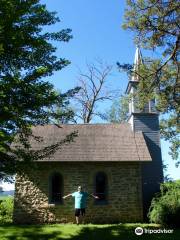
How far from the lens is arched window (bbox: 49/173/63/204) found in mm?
18484

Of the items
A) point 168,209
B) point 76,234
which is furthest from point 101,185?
point 76,234

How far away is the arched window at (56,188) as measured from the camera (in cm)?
1848

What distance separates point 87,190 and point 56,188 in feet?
5.58

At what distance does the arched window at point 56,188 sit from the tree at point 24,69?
28.1 feet

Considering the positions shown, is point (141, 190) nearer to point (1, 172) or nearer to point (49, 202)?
point (49, 202)

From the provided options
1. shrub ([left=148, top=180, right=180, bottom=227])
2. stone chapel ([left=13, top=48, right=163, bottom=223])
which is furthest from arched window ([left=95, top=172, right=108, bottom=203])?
shrub ([left=148, top=180, right=180, bottom=227])

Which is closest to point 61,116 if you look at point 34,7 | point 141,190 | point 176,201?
point 34,7

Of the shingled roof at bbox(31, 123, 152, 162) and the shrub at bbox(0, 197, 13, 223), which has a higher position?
the shingled roof at bbox(31, 123, 152, 162)

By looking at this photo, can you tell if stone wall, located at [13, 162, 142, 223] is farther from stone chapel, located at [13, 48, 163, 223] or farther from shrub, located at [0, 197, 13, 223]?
shrub, located at [0, 197, 13, 223]

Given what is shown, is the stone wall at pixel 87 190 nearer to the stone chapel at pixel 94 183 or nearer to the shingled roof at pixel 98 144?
the stone chapel at pixel 94 183

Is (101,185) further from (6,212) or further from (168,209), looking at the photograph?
(6,212)

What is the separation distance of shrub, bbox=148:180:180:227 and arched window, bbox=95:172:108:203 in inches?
111

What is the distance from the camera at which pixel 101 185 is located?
18844 millimetres

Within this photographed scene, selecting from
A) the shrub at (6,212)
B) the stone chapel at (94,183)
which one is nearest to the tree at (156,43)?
the stone chapel at (94,183)
